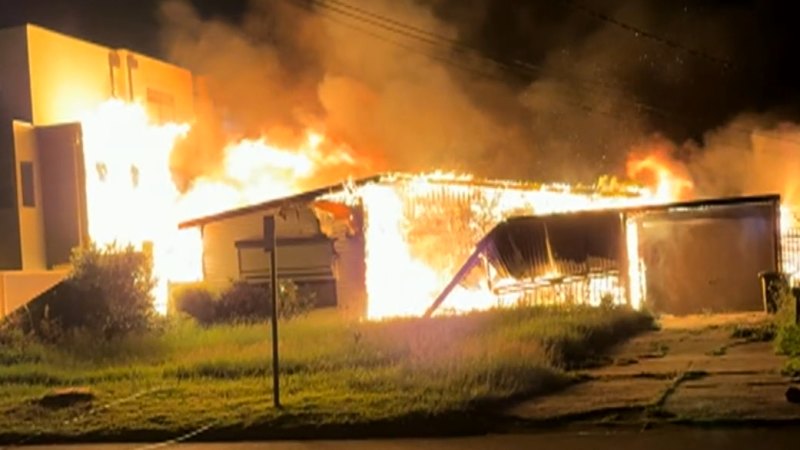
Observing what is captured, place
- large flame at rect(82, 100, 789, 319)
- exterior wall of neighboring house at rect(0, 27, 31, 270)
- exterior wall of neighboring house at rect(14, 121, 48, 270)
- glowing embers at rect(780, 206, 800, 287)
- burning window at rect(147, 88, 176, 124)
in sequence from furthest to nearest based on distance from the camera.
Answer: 1. burning window at rect(147, 88, 176, 124)
2. exterior wall of neighboring house at rect(14, 121, 48, 270)
3. exterior wall of neighboring house at rect(0, 27, 31, 270)
4. glowing embers at rect(780, 206, 800, 287)
5. large flame at rect(82, 100, 789, 319)

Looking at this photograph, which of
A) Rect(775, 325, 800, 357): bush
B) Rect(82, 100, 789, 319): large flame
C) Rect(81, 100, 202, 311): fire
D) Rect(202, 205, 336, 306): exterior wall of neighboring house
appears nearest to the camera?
Rect(775, 325, 800, 357): bush

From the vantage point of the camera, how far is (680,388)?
12.0 meters

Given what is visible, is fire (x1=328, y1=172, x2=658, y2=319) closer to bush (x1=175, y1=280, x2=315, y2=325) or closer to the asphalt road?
bush (x1=175, y1=280, x2=315, y2=325)

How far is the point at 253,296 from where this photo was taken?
23250 millimetres

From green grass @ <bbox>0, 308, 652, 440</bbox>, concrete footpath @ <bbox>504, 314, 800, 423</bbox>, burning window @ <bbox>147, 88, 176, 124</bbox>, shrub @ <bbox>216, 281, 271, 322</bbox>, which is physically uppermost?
burning window @ <bbox>147, 88, 176, 124</bbox>

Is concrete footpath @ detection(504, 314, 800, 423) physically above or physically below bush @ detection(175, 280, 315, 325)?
below

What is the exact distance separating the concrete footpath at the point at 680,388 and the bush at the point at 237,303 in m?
8.63

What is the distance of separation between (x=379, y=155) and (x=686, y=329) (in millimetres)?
18175

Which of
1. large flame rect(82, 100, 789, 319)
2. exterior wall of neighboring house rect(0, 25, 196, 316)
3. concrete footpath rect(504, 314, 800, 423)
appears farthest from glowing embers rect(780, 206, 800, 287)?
exterior wall of neighboring house rect(0, 25, 196, 316)

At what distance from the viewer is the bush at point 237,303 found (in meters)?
22.5

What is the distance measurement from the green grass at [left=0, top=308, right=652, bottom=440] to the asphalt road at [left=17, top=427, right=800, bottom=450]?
507 mm

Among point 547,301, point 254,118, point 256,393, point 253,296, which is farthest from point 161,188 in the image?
point 256,393

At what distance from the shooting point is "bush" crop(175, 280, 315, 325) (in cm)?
2247

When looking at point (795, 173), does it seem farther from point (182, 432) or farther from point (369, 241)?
point (182, 432)
